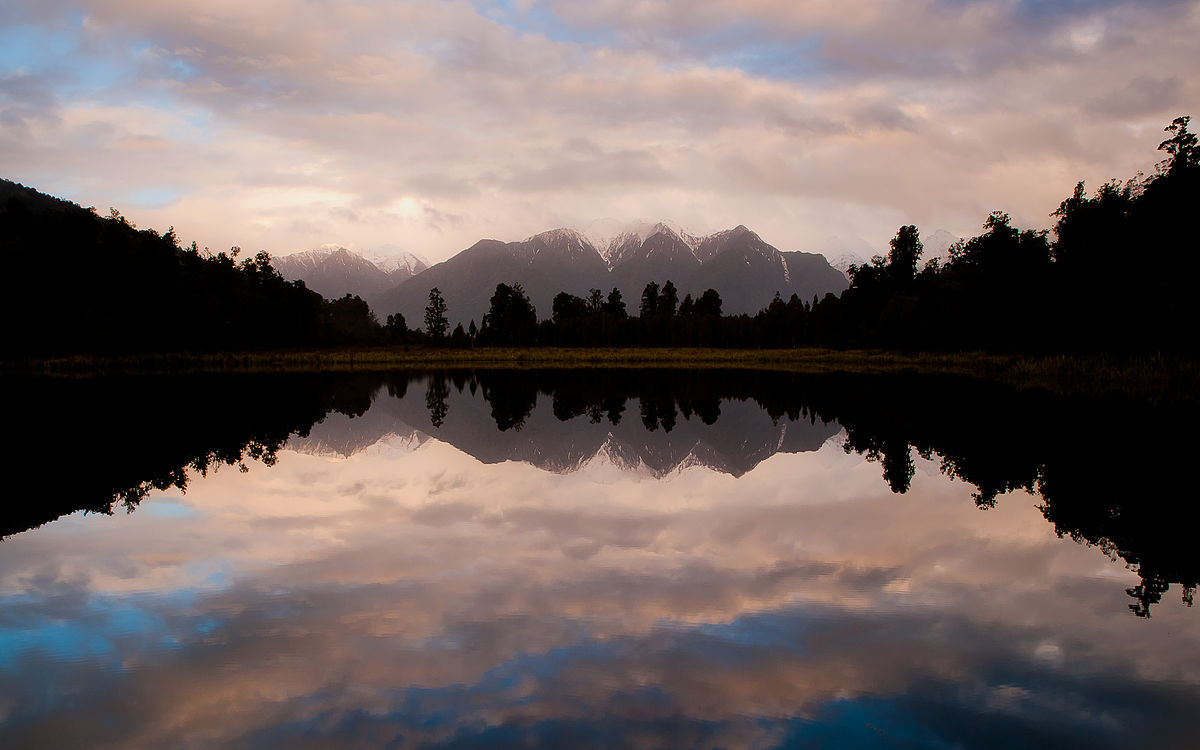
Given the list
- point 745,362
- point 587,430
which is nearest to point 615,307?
point 745,362

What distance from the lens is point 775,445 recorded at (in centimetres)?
2228

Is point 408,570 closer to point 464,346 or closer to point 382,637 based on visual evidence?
point 382,637

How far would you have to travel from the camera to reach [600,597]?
851cm

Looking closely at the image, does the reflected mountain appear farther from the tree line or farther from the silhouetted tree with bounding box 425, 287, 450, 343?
the silhouetted tree with bounding box 425, 287, 450, 343

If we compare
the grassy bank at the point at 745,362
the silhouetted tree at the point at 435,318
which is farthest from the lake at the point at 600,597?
the silhouetted tree at the point at 435,318

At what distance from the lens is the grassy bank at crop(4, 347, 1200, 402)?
39625 millimetres

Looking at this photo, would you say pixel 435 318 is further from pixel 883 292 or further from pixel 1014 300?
pixel 1014 300

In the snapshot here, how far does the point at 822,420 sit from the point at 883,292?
98.3 meters

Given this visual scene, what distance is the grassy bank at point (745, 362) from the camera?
39.6m

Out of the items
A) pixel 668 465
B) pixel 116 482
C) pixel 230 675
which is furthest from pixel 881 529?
pixel 116 482

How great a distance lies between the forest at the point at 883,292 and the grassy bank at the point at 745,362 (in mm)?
2934

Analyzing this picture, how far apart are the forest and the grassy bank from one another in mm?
2934

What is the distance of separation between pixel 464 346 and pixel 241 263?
39272 mm

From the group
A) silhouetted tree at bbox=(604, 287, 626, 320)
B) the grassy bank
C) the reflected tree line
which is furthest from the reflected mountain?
silhouetted tree at bbox=(604, 287, 626, 320)
